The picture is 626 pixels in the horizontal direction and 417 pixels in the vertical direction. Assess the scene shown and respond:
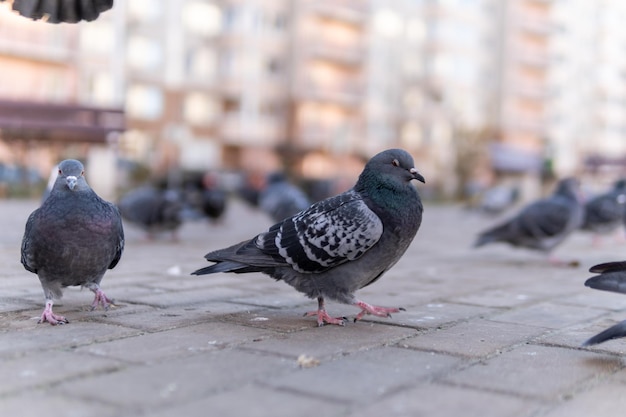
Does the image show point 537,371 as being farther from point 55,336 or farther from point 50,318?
point 50,318

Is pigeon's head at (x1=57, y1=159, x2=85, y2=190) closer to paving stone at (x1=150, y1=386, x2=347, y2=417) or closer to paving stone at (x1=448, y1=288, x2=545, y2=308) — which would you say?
paving stone at (x1=150, y1=386, x2=347, y2=417)

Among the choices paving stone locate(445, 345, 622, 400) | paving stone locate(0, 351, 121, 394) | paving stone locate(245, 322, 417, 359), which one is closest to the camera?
paving stone locate(0, 351, 121, 394)

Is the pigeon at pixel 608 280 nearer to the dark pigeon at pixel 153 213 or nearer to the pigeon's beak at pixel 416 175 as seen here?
the pigeon's beak at pixel 416 175

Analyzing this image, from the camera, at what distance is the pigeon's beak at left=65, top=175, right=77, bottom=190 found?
3.90 m

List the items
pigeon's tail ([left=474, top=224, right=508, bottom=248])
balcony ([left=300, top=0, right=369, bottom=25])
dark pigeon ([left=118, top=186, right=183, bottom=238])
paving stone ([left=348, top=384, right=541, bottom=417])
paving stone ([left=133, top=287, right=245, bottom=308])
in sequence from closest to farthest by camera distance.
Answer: paving stone ([left=348, top=384, right=541, bottom=417])
paving stone ([left=133, top=287, right=245, bottom=308])
pigeon's tail ([left=474, top=224, right=508, bottom=248])
dark pigeon ([left=118, top=186, right=183, bottom=238])
balcony ([left=300, top=0, right=369, bottom=25])

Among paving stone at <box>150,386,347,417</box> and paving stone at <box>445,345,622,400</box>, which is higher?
paving stone at <box>150,386,347,417</box>

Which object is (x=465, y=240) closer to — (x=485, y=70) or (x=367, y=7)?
(x=367, y=7)

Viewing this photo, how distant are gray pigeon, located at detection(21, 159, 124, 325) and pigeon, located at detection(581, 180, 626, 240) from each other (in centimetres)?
860

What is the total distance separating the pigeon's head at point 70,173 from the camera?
392cm

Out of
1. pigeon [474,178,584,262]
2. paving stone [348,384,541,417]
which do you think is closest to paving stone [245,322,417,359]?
paving stone [348,384,541,417]

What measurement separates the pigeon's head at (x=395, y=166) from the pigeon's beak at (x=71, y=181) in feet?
4.92

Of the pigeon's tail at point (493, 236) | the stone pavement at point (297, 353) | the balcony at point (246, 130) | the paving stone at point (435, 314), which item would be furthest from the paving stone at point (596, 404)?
the balcony at point (246, 130)

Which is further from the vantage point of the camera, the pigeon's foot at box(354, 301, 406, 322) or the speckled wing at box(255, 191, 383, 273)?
the pigeon's foot at box(354, 301, 406, 322)

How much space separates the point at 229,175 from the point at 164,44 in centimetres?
660
